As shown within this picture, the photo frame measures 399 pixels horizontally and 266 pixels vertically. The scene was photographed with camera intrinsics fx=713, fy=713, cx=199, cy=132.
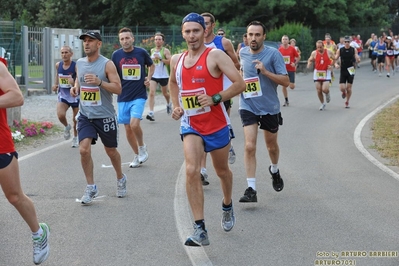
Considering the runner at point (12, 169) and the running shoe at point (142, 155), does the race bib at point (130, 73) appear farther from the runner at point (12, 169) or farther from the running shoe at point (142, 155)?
the runner at point (12, 169)

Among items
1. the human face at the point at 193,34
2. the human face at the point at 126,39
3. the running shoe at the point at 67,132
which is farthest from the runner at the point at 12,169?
the running shoe at the point at 67,132

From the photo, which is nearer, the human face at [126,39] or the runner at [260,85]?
the runner at [260,85]

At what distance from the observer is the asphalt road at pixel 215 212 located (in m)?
6.18

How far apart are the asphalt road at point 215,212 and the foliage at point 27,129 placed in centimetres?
72

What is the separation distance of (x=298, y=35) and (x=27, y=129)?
28.4 metres

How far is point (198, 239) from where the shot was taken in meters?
6.21

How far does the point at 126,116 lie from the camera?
35.7 ft

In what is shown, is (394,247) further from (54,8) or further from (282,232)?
(54,8)

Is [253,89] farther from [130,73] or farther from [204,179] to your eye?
[130,73]

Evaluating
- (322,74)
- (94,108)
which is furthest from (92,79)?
(322,74)

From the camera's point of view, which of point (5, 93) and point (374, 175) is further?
point (374, 175)

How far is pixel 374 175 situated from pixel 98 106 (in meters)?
4.23

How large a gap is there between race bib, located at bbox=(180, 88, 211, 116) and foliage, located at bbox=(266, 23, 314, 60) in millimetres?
33764

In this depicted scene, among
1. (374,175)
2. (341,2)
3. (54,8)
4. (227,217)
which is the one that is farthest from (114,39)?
(227,217)
